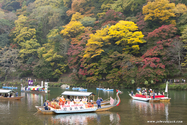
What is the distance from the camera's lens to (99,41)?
62.2 meters

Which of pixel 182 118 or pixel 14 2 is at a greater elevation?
pixel 14 2

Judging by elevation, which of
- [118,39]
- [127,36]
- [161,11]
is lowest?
[118,39]

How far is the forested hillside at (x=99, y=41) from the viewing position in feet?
173

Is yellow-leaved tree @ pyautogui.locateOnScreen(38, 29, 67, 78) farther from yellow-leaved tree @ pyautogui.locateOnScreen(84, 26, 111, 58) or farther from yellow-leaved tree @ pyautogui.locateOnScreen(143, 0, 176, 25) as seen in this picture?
yellow-leaved tree @ pyautogui.locateOnScreen(143, 0, 176, 25)

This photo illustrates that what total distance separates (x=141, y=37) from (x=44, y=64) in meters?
35.3

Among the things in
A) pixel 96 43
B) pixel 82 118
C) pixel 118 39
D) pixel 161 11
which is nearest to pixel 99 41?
pixel 96 43

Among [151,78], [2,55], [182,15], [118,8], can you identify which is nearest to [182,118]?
[151,78]

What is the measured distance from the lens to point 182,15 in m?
56.3

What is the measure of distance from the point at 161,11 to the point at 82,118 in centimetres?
4313

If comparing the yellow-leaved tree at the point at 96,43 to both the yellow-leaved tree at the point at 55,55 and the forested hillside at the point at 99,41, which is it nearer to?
the forested hillside at the point at 99,41

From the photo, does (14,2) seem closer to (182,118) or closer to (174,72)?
(174,72)

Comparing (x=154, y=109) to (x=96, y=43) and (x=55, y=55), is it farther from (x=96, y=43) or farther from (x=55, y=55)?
(x=55, y=55)

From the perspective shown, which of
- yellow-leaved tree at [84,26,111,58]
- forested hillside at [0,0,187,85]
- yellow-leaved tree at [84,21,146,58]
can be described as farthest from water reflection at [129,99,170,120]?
yellow-leaved tree at [84,26,111,58]

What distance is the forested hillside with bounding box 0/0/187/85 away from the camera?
52.8 metres
